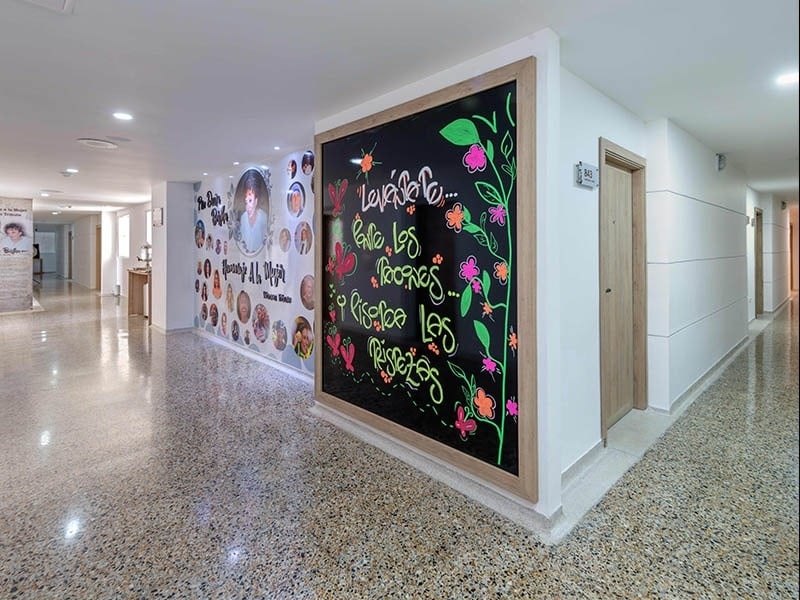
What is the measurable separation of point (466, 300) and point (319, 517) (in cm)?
132

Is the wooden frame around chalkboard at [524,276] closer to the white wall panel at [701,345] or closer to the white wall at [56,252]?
the white wall panel at [701,345]

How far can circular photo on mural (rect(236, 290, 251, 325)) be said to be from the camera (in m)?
5.41

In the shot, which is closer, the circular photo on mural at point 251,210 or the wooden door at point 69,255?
the circular photo on mural at point 251,210

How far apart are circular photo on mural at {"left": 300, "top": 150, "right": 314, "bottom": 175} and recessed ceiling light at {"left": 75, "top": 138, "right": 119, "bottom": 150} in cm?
174

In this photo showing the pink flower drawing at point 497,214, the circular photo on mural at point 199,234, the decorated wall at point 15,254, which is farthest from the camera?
the decorated wall at point 15,254

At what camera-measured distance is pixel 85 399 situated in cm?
373

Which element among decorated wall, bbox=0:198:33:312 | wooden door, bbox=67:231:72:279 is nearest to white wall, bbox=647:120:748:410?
decorated wall, bbox=0:198:33:312

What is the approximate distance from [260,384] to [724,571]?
3644mm

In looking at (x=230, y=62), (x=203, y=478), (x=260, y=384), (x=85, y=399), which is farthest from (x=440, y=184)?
(x=85, y=399)

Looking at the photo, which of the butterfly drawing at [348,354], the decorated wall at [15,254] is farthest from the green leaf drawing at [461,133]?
the decorated wall at [15,254]

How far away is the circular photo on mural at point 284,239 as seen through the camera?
4.60 meters

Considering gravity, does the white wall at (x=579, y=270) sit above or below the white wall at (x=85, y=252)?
below

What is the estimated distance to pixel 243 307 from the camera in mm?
5496

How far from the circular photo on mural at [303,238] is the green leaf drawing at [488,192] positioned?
2341mm
